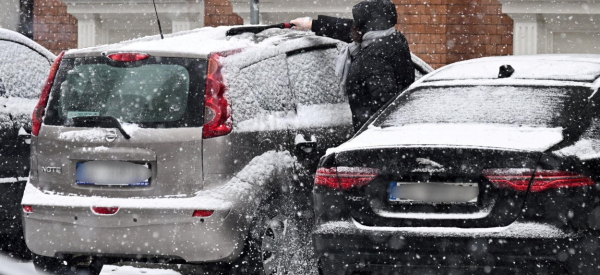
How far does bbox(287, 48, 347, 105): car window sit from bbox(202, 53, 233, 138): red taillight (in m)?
0.85

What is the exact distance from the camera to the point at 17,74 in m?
7.72

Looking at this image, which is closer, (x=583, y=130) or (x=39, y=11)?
(x=583, y=130)

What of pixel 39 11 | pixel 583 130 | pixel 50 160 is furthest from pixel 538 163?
pixel 39 11

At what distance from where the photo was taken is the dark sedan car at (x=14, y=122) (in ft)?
23.8

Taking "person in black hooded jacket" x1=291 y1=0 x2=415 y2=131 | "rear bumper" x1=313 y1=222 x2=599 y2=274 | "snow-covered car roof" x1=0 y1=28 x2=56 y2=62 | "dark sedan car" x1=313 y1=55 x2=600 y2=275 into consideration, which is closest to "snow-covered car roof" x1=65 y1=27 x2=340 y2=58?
"person in black hooded jacket" x1=291 y1=0 x2=415 y2=131

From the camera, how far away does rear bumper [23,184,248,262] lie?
224 inches

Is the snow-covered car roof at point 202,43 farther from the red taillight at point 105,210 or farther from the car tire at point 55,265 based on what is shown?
the car tire at point 55,265

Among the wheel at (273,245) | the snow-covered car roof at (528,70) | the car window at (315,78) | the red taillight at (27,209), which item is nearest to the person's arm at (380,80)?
the car window at (315,78)

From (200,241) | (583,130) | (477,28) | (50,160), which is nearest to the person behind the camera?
(583,130)

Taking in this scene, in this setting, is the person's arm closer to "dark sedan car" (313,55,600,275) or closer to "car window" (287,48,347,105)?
"car window" (287,48,347,105)

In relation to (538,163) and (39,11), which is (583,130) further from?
(39,11)

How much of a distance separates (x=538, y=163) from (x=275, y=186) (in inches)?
78.5

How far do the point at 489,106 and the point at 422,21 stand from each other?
343 inches

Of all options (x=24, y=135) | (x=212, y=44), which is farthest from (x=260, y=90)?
(x=24, y=135)
